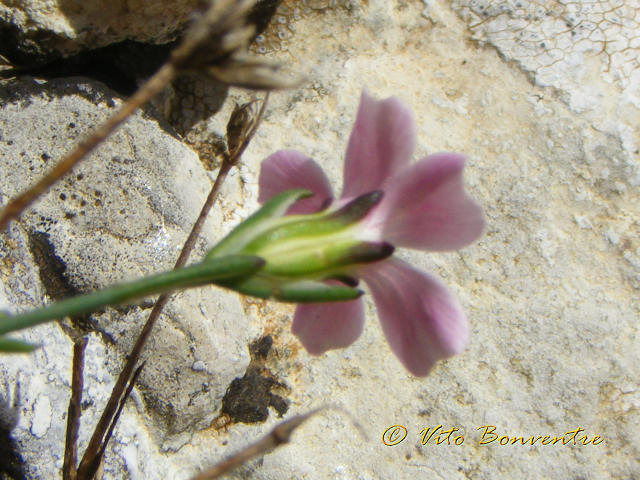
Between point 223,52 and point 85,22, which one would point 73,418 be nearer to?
point 223,52

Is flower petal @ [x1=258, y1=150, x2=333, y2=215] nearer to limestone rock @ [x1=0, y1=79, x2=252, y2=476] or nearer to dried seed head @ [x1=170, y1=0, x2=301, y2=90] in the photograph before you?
dried seed head @ [x1=170, y1=0, x2=301, y2=90]

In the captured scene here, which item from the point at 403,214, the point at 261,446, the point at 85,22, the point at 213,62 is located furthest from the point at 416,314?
the point at 85,22

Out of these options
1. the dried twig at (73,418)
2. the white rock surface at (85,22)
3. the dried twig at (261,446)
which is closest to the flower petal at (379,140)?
the dried twig at (261,446)

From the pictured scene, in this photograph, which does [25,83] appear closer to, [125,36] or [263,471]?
[125,36]

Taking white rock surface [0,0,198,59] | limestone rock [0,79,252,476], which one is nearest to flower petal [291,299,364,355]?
limestone rock [0,79,252,476]

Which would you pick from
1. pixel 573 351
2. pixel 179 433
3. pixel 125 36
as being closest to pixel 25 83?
pixel 125 36
